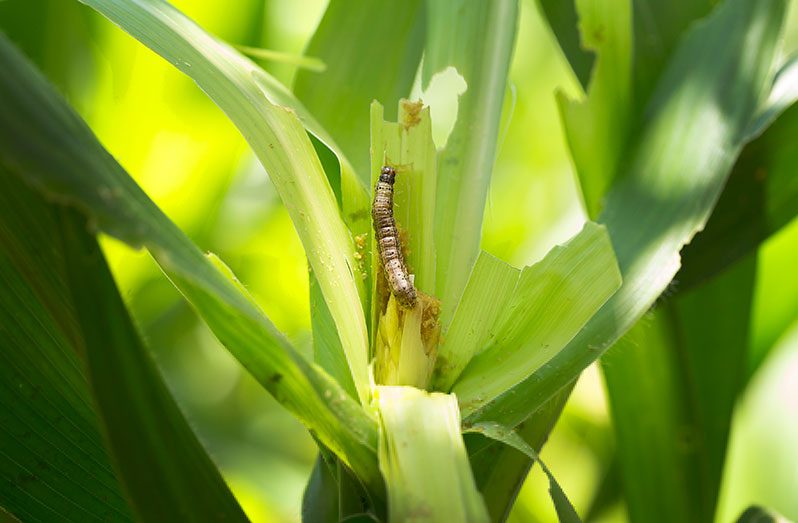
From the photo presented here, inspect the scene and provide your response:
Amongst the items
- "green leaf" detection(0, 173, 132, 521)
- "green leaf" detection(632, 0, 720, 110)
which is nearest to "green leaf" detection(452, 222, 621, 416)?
"green leaf" detection(0, 173, 132, 521)

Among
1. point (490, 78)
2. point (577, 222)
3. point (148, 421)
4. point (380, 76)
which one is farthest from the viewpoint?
point (577, 222)

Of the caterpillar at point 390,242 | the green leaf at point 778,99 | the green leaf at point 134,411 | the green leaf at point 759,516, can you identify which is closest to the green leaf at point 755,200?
the green leaf at point 778,99

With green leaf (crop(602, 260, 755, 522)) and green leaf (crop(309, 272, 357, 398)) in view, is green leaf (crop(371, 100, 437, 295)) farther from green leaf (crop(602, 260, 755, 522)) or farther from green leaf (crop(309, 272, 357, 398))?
green leaf (crop(602, 260, 755, 522))

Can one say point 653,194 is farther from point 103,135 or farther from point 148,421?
point 103,135

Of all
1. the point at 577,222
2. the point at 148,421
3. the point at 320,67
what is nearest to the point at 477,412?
the point at 148,421

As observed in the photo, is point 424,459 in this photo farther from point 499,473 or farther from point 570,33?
point 570,33

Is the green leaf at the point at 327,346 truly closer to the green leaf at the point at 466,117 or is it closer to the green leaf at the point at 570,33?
the green leaf at the point at 466,117
